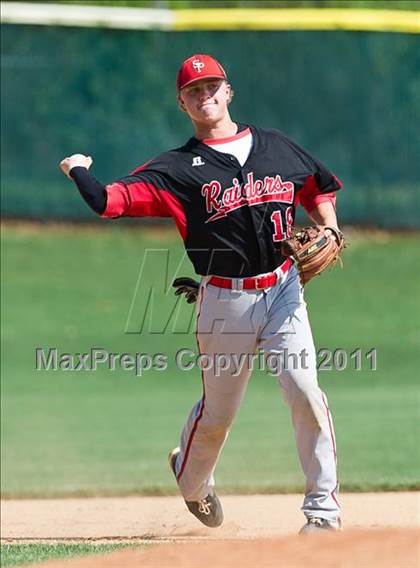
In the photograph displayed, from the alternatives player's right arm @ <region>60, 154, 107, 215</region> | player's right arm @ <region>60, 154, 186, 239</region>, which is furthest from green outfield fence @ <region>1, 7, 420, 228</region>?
player's right arm @ <region>60, 154, 107, 215</region>

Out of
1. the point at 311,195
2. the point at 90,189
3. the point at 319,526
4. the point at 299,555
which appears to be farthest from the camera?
the point at 311,195

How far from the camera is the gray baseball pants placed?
473 centimetres

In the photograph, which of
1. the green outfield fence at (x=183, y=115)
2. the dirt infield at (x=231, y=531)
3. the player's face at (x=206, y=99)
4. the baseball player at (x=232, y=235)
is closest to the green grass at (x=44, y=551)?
the dirt infield at (x=231, y=531)

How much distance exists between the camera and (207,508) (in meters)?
5.32

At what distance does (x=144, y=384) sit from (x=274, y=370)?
16.2ft

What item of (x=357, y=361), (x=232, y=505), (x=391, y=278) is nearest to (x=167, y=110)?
(x=391, y=278)

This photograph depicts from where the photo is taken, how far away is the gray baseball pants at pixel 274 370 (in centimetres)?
473

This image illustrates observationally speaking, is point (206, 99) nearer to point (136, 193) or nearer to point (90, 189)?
point (136, 193)

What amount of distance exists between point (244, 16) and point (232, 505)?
32.8 ft

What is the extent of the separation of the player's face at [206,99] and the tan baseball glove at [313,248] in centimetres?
65

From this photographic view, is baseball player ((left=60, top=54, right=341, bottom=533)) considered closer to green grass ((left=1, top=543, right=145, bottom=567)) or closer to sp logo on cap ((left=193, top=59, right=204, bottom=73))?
sp logo on cap ((left=193, top=59, right=204, bottom=73))

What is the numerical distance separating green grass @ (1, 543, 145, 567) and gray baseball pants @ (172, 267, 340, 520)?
64 cm

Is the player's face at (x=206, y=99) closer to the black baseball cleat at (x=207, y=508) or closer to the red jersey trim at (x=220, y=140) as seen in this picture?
the red jersey trim at (x=220, y=140)

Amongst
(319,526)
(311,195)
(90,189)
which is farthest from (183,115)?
(319,526)
